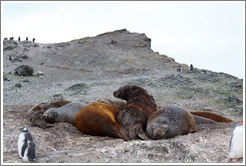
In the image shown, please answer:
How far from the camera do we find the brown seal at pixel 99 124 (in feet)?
21.3

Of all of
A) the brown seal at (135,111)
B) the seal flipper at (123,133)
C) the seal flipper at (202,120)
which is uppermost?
the brown seal at (135,111)

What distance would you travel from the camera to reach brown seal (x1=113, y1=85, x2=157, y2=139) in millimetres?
6594

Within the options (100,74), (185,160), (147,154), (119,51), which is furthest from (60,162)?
(119,51)

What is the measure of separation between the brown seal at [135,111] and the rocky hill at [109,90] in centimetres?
83

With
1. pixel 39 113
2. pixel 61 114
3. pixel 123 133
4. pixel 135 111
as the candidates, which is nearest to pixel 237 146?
pixel 123 133

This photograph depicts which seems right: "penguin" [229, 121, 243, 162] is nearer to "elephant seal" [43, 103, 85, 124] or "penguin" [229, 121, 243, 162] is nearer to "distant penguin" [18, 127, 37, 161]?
"distant penguin" [18, 127, 37, 161]

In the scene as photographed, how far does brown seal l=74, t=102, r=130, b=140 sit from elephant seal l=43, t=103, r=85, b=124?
716 millimetres

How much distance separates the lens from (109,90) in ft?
48.2

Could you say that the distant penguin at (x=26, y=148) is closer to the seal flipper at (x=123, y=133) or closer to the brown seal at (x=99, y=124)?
the brown seal at (x=99, y=124)

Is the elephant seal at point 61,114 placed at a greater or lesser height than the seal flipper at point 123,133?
greater

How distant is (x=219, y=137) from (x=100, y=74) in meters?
Result: 15.7

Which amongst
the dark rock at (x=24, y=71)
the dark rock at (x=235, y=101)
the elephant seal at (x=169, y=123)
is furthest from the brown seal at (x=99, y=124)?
the dark rock at (x=24, y=71)

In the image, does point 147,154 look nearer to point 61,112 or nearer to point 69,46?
point 61,112

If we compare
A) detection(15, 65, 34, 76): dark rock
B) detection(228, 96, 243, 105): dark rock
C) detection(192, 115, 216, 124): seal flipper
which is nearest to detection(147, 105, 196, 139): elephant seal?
detection(192, 115, 216, 124): seal flipper
